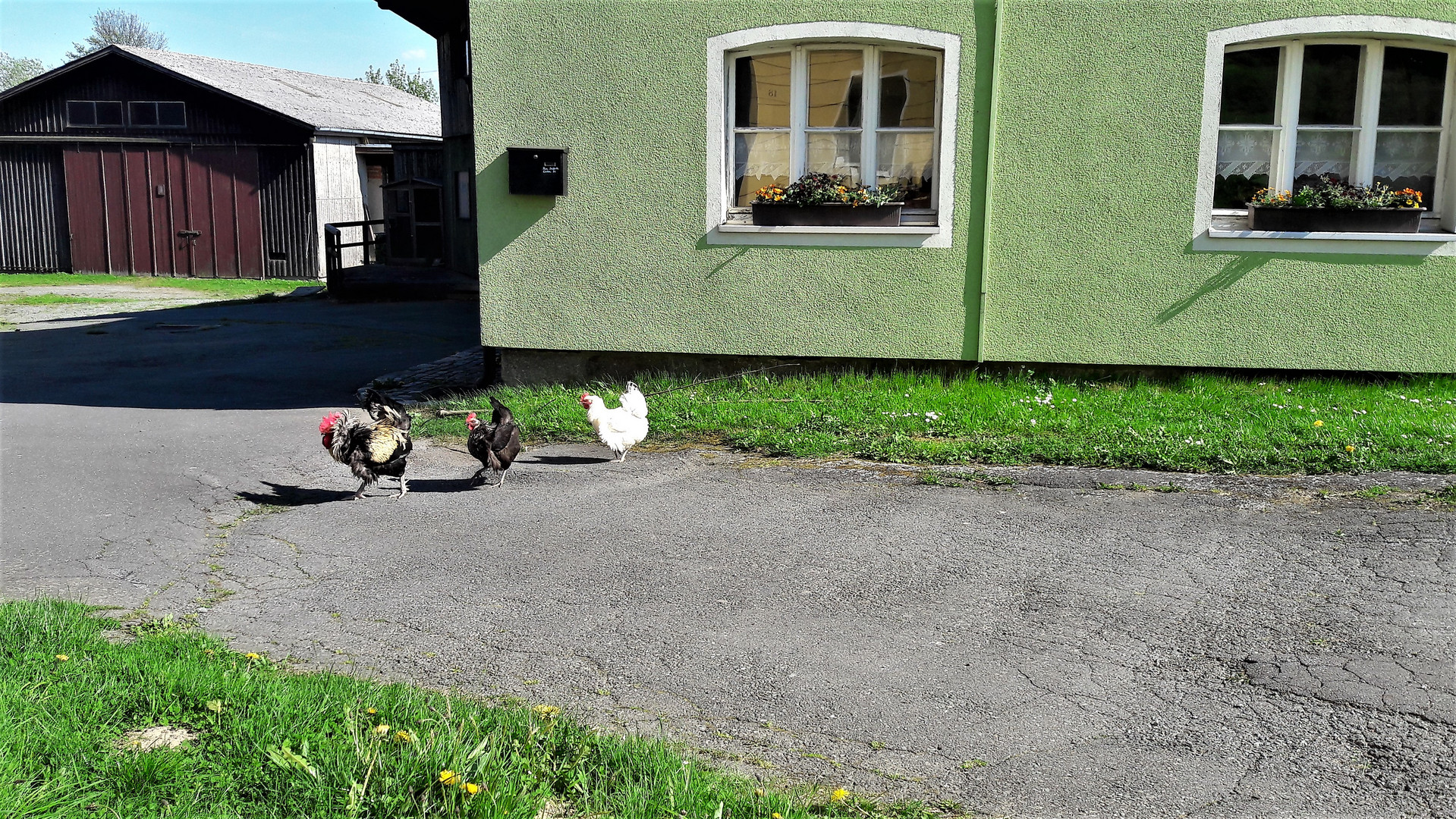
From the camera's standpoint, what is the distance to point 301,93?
88.2 feet

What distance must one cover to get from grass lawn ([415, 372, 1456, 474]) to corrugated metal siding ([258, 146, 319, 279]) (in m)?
15.8

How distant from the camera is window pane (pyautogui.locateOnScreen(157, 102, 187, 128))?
24.1m

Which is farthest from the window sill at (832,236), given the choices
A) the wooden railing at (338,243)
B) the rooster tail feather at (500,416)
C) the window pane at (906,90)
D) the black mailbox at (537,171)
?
the wooden railing at (338,243)

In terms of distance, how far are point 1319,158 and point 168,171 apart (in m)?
22.6

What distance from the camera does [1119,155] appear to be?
8922 millimetres

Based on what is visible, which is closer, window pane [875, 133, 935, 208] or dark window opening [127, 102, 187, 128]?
window pane [875, 133, 935, 208]

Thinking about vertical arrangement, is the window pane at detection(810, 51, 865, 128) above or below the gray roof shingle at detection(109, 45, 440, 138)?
below

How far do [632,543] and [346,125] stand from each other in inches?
818

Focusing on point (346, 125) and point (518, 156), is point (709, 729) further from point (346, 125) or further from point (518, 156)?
point (346, 125)

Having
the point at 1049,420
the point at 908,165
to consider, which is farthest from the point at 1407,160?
the point at 908,165

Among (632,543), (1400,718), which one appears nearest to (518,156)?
(632,543)

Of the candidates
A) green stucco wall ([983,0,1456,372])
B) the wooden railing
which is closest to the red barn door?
the wooden railing

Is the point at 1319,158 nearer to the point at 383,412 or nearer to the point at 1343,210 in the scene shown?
the point at 1343,210

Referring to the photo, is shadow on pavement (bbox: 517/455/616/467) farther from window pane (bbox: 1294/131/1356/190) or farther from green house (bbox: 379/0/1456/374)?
window pane (bbox: 1294/131/1356/190)
